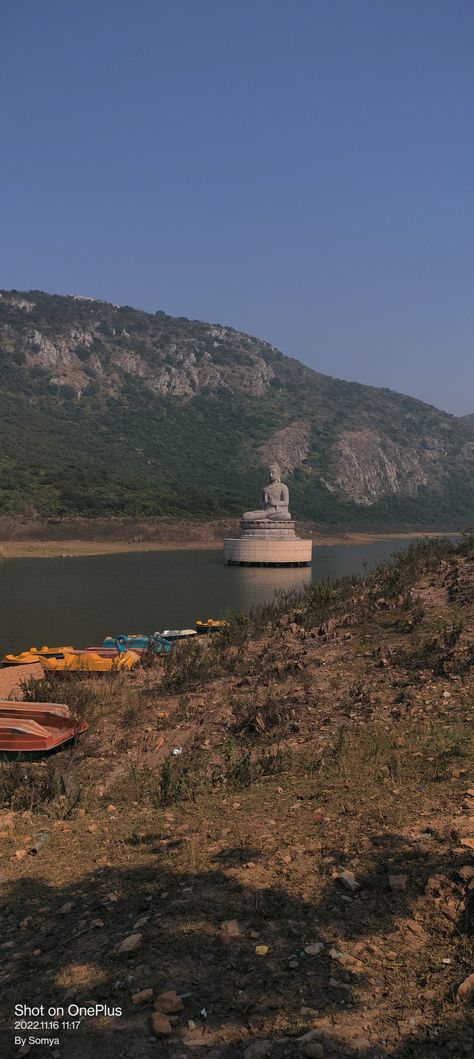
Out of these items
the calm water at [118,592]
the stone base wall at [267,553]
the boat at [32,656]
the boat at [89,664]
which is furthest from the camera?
the stone base wall at [267,553]

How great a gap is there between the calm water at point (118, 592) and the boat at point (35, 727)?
1390cm

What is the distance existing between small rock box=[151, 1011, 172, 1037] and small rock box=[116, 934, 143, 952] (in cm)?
79

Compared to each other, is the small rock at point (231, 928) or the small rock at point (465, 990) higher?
the small rock at point (465, 990)

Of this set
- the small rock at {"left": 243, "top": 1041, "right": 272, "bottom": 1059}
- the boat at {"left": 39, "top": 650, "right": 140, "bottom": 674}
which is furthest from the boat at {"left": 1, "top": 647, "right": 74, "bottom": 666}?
the small rock at {"left": 243, "top": 1041, "right": 272, "bottom": 1059}

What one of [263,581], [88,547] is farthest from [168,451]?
[263,581]

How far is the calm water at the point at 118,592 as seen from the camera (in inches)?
1172

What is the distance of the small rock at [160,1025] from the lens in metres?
4.10

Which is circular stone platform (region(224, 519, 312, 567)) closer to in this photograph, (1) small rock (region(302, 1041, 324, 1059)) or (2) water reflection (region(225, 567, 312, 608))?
(2) water reflection (region(225, 567, 312, 608))

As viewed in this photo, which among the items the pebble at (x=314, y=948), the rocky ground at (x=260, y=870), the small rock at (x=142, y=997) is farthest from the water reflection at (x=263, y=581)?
the small rock at (x=142, y=997)

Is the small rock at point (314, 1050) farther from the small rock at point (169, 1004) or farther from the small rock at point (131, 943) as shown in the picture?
the small rock at point (131, 943)

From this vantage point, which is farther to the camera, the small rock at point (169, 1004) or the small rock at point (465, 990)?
the small rock at point (169, 1004)

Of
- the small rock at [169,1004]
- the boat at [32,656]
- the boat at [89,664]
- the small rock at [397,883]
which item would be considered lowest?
the boat at [32,656]

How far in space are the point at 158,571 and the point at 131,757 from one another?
1795 inches

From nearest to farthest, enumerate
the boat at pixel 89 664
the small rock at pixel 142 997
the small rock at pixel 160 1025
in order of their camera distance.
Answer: the small rock at pixel 160 1025 < the small rock at pixel 142 997 < the boat at pixel 89 664
